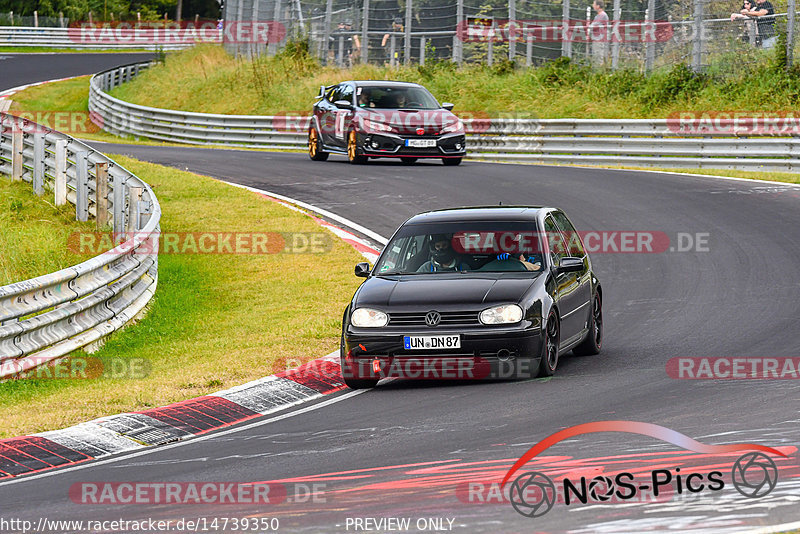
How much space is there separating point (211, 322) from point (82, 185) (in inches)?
195

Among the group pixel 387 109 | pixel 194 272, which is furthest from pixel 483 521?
pixel 387 109

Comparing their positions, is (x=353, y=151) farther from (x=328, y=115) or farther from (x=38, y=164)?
(x=38, y=164)

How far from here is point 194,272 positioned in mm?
16859

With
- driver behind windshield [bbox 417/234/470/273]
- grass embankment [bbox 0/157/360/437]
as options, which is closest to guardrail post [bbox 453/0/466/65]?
grass embankment [bbox 0/157/360/437]

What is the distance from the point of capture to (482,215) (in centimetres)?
1149

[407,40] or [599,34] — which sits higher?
[599,34]

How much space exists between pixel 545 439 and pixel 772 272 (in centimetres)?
828

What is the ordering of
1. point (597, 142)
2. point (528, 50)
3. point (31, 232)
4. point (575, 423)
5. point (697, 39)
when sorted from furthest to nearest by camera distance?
point (528, 50) < point (697, 39) < point (597, 142) < point (31, 232) < point (575, 423)

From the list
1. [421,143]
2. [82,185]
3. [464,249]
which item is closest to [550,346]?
[464,249]

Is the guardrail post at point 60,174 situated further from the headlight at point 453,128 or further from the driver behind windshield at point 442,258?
the driver behind windshield at point 442,258

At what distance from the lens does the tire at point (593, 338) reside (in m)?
11.7

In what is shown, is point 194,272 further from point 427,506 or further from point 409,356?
point 427,506

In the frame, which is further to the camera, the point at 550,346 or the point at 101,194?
the point at 101,194

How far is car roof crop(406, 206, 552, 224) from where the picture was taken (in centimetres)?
1145
